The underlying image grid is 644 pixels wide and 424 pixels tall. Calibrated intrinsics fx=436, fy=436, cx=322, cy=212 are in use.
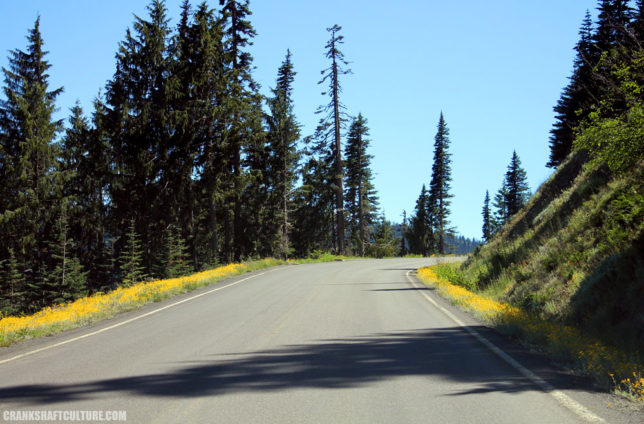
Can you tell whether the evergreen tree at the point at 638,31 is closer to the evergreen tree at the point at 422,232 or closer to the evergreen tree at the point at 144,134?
the evergreen tree at the point at 144,134

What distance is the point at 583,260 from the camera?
11.7 m

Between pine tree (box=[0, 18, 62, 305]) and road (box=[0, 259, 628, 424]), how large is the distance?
23.4 m

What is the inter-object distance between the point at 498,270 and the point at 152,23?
Result: 26732mm

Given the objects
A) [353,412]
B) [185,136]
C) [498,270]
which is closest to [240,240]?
[185,136]

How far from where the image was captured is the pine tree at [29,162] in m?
28.0

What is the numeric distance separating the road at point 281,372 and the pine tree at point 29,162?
76.9 ft

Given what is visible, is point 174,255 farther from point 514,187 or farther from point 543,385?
point 514,187

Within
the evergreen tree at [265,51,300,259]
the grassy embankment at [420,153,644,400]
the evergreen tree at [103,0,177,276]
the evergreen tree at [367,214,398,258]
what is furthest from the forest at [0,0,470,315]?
the evergreen tree at [367,214,398,258]

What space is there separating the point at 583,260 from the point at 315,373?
9426mm

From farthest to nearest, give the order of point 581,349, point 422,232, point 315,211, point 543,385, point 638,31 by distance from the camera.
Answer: point 422,232 < point 315,211 < point 638,31 < point 581,349 < point 543,385

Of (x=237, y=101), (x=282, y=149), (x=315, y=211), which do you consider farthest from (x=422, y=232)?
(x=237, y=101)

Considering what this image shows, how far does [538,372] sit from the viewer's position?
566 centimetres

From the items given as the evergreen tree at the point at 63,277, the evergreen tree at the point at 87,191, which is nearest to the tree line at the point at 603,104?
the evergreen tree at the point at 87,191

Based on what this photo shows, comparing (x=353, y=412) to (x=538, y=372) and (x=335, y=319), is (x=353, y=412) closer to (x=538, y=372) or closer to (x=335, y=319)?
(x=538, y=372)
